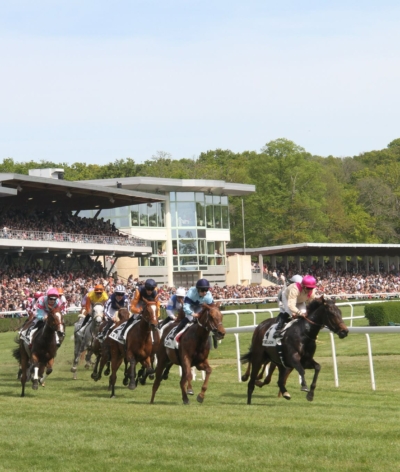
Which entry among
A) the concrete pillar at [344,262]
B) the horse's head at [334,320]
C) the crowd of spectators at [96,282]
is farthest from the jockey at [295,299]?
the concrete pillar at [344,262]

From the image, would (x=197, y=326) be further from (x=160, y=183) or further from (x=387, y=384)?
(x=160, y=183)

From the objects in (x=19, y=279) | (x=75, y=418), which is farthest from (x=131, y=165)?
(x=75, y=418)

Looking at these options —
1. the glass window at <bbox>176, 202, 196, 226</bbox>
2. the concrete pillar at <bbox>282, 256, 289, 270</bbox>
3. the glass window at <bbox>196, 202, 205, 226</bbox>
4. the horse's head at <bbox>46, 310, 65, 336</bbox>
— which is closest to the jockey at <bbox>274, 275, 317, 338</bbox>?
the horse's head at <bbox>46, 310, 65, 336</bbox>

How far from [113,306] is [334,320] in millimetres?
4637

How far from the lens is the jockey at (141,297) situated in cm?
1198

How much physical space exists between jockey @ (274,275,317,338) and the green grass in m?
1.02

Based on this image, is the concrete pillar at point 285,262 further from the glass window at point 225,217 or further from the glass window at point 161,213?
the glass window at point 161,213

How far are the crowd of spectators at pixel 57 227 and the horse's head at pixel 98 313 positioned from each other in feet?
81.6

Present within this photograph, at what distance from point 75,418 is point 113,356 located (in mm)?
3014

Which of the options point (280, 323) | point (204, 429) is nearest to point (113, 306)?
point (280, 323)

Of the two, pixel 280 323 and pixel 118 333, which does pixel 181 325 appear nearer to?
pixel 280 323

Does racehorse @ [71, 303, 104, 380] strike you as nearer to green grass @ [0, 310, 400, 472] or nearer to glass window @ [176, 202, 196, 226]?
green grass @ [0, 310, 400, 472]

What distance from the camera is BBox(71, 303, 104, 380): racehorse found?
49.7 ft

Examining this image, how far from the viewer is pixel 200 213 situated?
5541 centimetres
